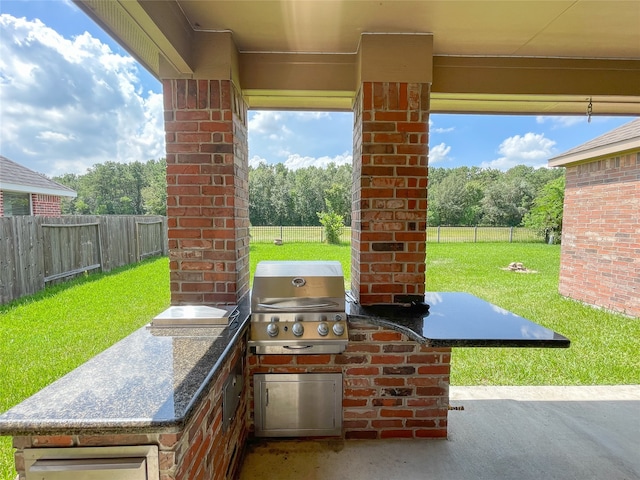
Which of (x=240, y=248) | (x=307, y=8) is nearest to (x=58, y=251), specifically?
(x=240, y=248)

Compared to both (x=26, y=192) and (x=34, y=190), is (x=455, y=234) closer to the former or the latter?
(x=34, y=190)

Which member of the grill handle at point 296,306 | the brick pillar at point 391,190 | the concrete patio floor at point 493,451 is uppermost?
the brick pillar at point 391,190

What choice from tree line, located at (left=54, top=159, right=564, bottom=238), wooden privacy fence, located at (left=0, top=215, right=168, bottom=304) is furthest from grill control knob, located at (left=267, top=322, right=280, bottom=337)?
wooden privacy fence, located at (left=0, top=215, right=168, bottom=304)

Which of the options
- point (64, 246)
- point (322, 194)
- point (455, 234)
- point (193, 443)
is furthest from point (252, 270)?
point (455, 234)

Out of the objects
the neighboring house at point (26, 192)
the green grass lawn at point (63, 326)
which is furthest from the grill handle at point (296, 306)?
the neighboring house at point (26, 192)

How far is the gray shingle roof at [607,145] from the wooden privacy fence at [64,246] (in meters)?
8.29

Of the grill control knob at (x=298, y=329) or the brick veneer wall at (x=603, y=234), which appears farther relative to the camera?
the brick veneer wall at (x=603, y=234)

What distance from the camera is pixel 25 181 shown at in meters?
6.89

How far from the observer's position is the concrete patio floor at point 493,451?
182 centimetres

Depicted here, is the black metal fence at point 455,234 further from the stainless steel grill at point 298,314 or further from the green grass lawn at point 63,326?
the green grass lawn at point 63,326

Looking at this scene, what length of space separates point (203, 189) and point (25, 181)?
7.63 meters

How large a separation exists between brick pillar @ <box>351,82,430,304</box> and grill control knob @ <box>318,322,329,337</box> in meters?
0.33

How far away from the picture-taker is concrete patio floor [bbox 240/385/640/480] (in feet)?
5.96

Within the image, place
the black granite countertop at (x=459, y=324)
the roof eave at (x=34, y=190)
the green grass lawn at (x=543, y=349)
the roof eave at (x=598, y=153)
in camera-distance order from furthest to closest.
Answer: the roof eave at (x=34, y=190)
the roof eave at (x=598, y=153)
the green grass lawn at (x=543, y=349)
the black granite countertop at (x=459, y=324)
